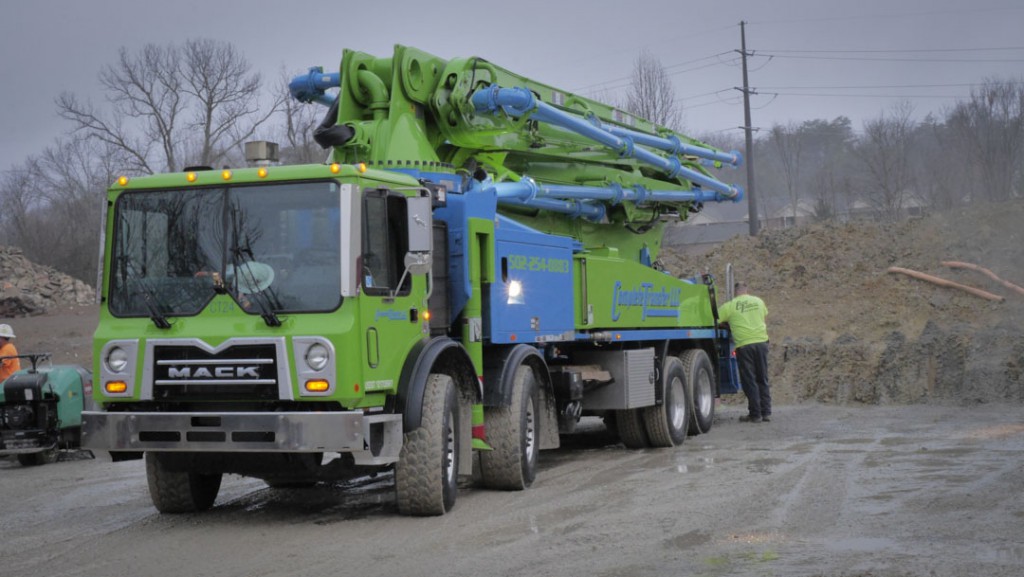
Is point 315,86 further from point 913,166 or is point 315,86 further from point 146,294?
point 913,166

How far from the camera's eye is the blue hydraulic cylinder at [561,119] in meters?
11.6

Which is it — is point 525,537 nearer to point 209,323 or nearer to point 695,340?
point 209,323

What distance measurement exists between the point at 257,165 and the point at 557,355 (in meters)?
4.34

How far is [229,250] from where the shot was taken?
847 cm

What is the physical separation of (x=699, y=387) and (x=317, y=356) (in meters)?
8.84

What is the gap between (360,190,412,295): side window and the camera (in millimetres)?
8367

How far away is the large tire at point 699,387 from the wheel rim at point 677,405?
39cm

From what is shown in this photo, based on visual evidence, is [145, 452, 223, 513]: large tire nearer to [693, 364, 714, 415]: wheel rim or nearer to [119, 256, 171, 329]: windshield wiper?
[119, 256, 171, 329]: windshield wiper

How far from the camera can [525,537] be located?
798 cm

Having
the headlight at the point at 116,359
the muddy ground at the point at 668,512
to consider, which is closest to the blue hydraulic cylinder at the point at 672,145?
the muddy ground at the point at 668,512

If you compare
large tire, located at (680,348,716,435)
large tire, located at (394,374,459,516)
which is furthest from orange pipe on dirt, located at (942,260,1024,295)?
large tire, located at (394,374,459,516)

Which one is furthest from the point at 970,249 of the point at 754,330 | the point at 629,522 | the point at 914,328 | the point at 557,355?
the point at 629,522

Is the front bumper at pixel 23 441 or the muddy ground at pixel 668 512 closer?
the muddy ground at pixel 668 512

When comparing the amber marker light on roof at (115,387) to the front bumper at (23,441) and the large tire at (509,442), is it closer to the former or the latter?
the large tire at (509,442)
